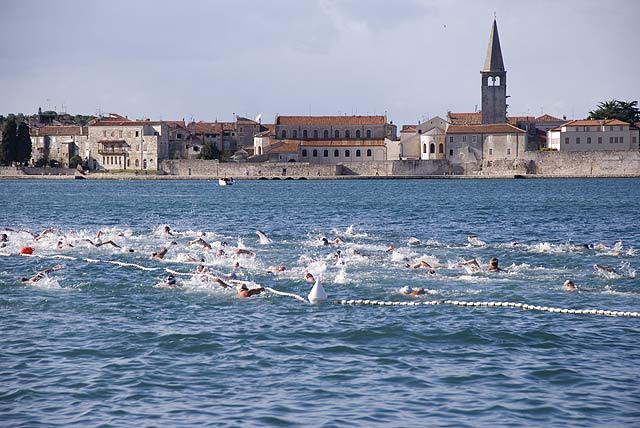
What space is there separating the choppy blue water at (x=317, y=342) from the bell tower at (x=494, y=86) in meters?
96.4

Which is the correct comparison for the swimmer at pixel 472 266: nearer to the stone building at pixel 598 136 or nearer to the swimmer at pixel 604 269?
the swimmer at pixel 604 269

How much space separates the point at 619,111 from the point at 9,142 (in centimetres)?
8196

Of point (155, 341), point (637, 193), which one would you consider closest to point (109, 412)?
point (155, 341)

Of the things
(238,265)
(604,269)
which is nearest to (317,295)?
(238,265)

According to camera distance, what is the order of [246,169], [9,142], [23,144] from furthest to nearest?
[246,169] → [23,144] → [9,142]

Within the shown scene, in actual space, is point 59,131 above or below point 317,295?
above

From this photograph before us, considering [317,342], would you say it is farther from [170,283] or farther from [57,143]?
[57,143]

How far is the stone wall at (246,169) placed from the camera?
126 meters

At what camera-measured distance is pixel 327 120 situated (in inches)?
5453

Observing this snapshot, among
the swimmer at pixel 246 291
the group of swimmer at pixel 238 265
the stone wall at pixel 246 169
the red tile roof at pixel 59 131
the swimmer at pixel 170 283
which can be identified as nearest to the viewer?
the swimmer at pixel 246 291

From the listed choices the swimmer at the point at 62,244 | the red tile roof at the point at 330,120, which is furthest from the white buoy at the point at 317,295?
the red tile roof at the point at 330,120

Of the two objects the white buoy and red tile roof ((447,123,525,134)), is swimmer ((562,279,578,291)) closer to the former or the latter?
the white buoy

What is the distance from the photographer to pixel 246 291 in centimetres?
2219

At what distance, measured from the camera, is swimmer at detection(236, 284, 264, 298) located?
72.5 ft
